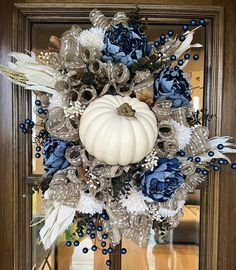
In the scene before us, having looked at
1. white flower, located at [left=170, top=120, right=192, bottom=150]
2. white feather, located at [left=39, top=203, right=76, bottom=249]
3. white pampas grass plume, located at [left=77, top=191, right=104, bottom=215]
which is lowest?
white feather, located at [left=39, top=203, right=76, bottom=249]

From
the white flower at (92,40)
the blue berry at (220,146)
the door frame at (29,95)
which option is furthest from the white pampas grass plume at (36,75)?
the blue berry at (220,146)

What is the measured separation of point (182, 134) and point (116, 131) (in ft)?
0.58

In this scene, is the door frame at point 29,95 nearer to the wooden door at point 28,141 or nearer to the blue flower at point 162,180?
the wooden door at point 28,141

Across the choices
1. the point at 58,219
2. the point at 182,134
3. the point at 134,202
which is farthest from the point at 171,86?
the point at 58,219

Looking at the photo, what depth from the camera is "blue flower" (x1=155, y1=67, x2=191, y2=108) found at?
777 millimetres

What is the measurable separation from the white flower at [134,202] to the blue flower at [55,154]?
154 millimetres

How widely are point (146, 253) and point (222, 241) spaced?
223 mm

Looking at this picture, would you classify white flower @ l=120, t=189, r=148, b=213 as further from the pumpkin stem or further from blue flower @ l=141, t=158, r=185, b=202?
the pumpkin stem

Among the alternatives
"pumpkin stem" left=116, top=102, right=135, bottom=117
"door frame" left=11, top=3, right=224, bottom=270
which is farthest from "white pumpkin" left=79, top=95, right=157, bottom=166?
"door frame" left=11, top=3, right=224, bottom=270

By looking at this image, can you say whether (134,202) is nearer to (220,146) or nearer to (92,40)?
(220,146)

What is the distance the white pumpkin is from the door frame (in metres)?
0.34

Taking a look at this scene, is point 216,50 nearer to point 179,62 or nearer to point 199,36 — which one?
point 199,36

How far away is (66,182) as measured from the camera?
768 mm

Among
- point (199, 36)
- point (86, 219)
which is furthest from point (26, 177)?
point (199, 36)
